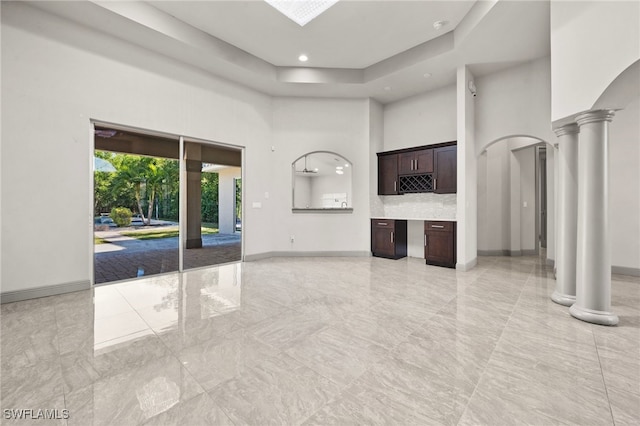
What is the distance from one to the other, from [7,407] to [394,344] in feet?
7.85

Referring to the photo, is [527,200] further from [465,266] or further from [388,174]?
[388,174]

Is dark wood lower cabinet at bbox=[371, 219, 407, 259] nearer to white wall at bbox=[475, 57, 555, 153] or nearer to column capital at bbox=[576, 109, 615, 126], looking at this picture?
white wall at bbox=[475, 57, 555, 153]

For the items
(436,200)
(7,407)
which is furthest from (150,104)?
(436,200)

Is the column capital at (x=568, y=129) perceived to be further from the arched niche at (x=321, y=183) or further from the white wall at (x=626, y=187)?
the arched niche at (x=321, y=183)

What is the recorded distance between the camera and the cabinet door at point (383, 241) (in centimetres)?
568

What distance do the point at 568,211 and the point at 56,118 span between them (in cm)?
615

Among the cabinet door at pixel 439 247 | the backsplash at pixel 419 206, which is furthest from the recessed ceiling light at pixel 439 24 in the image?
the cabinet door at pixel 439 247

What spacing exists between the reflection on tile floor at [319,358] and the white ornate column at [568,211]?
29 centimetres

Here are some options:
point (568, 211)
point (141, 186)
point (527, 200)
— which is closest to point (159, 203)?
point (141, 186)

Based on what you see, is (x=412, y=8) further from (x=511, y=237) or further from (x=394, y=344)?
(x=511, y=237)

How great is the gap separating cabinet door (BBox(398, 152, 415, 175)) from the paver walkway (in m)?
3.72

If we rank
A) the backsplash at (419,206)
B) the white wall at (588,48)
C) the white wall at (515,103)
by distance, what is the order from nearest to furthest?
the white wall at (588,48) < the white wall at (515,103) < the backsplash at (419,206)

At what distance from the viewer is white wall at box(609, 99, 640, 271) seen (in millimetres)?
4293

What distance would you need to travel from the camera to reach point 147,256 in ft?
16.4
